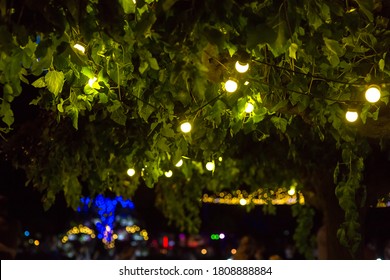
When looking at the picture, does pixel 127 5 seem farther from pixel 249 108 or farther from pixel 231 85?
pixel 249 108

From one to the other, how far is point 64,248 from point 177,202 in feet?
67.6

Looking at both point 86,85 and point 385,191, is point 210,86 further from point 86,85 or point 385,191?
point 385,191

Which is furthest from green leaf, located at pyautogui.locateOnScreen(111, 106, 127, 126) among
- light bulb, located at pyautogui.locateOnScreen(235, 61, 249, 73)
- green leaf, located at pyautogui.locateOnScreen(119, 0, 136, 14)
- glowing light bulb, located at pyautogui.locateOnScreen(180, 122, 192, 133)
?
green leaf, located at pyautogui.locateOnScreen(119, 0, 136, 14)

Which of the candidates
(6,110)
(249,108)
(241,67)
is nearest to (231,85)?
(241,67)

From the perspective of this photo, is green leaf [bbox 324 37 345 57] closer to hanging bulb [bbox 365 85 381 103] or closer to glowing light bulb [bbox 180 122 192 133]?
hanging bulb [bbox 365 85 381 103]

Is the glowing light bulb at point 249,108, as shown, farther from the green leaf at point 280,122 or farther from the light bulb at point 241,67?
the light bulb at point 241,67

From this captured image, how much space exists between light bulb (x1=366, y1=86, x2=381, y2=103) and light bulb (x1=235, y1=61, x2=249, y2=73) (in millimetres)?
799

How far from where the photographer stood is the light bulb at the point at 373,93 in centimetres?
434

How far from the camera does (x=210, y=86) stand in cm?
471

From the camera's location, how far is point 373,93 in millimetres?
4344

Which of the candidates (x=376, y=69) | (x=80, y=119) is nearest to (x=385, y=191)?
Answer: (x=80, y=119)

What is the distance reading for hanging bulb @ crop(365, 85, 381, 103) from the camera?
434 centimetres

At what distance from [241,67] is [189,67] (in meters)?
0.96

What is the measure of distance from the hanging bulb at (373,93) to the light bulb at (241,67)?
0.80m
